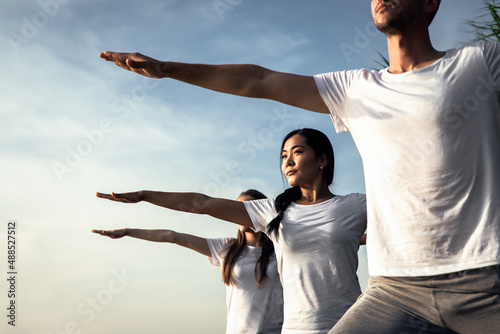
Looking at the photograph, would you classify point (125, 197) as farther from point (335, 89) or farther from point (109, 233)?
point (335, 89)

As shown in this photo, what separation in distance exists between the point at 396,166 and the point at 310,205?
193cm

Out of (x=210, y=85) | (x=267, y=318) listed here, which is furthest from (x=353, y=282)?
(x=210, y=85)

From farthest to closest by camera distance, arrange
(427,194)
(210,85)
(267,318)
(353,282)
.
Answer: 1. (267,318)
2. (353,282)
3. (210,85)
4. (427,194)

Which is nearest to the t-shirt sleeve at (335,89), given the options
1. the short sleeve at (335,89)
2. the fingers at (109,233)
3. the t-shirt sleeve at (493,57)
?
the short sleeve at (335,89)

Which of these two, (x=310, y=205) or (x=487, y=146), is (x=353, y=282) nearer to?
(x=310, y=205)

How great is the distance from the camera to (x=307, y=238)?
3922 mm

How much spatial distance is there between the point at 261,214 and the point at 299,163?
560 millimetres

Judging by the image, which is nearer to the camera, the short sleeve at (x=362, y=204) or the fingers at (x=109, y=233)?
the short sleeve at (x=362, y=204)

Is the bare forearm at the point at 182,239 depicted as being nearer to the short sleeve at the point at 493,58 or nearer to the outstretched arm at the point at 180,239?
the outstretched arm at the point at 180,239

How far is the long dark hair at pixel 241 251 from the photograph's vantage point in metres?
5.40

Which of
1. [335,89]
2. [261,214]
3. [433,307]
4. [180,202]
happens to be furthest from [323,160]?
[433,307]

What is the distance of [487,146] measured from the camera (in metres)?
2.14

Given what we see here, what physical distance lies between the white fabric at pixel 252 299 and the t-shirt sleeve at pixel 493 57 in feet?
11.6

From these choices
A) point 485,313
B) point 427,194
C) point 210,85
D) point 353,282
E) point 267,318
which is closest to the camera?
point 485,313
